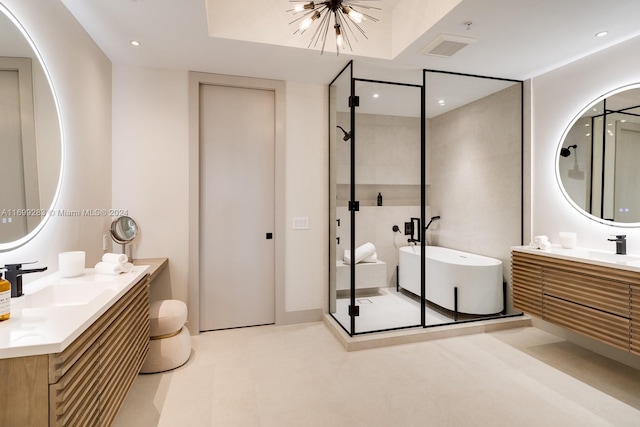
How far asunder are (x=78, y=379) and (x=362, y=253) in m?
2.58

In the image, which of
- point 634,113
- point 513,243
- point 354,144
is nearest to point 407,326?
point 513,243

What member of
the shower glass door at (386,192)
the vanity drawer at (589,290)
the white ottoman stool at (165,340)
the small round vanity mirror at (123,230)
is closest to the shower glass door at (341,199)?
the shower glass door at (386,192)

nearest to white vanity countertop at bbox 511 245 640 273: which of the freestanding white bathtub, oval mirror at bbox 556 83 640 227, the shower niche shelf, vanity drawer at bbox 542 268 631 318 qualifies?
vanity drawer at bbox 542 268 631 318

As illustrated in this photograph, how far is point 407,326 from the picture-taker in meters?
3.34

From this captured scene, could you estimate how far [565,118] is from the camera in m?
3.21

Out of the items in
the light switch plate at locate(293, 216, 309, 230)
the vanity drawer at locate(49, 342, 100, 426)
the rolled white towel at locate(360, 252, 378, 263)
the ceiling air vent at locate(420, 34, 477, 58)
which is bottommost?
the vanity drawer at locate(49, 342, 100, 426)

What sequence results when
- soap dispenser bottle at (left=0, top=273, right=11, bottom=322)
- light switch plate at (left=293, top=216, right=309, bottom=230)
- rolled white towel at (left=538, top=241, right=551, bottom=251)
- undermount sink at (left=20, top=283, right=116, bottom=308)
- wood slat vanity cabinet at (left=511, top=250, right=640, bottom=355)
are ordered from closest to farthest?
soap dispenser bottle at (left=0, top=273, right=11, bottom=322) → undermount sink at (left=20, top=283, right=116, bottom=308) → wood slat vanity cabinet at (left=511, top=250, right=640, bottom=355) → rolled white towel at (left=538, top=241, right=551, bottom=251) → light switch plate at (left=293, top=216, right=309, bottom=230)

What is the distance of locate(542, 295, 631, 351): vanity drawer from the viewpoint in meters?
2.27

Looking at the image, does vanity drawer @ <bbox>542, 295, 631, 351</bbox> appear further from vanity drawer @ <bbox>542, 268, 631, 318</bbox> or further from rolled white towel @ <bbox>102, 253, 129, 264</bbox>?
rolled white towel @ <bbox>102, 253, 129, 264</bbox>

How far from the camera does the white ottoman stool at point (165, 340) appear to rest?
2.57 metres

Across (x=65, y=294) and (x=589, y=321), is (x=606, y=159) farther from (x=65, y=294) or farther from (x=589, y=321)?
(x=65, y=294)

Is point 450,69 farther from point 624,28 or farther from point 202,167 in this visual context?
point 202,167

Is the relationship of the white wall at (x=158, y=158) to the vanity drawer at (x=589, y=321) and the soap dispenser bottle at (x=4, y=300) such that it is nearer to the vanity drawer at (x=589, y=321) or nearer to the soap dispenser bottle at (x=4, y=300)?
the soap dispenser bottle at (x=4, y=300)

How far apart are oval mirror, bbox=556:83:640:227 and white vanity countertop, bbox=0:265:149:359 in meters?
3.74
